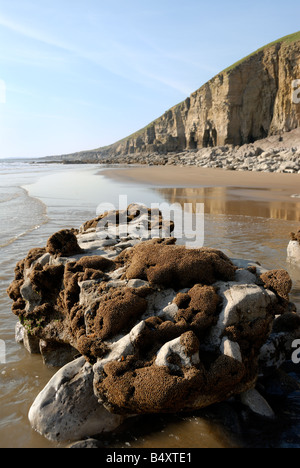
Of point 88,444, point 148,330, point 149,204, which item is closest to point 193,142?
point 149,204

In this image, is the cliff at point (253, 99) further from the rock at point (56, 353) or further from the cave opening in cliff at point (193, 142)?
the rock at point (56, 353)

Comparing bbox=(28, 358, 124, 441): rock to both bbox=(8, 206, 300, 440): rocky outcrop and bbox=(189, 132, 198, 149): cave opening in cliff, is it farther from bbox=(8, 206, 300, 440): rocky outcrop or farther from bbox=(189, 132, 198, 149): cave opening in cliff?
bbox=(189, 132, 198, 149): cave opening in cliff

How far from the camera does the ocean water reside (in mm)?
3432

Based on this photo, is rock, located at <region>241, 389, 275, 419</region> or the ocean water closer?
the ocean water

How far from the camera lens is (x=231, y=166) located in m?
37.7

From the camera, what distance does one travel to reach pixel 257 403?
3703 mm

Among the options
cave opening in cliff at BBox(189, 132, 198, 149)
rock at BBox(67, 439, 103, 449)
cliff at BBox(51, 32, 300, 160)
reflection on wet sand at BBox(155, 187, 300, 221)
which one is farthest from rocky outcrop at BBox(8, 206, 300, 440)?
cave opening in cliff at BBox(189, 132, 198, 149)

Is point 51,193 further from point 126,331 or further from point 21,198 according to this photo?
point 126,331

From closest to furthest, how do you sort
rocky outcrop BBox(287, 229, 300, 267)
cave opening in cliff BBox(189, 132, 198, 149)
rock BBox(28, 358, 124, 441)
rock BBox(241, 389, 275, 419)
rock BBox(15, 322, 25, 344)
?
rock BBox(28, 358, 124, 441) → rock BBox(241, 389, 275, 419) → rock BBox(15, 322, 25, 344) → rocky outcrop BBox(287, 229, 300, 267) → cave opening in cliff BBox(189, 132, 198, 149)

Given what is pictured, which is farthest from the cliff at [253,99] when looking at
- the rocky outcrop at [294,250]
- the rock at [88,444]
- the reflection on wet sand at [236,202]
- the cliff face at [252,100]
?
the rock at [88,444]

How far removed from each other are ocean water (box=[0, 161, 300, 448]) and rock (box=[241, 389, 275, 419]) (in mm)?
175

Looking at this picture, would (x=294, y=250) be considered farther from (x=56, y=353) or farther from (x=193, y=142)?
(x=193, y=142)

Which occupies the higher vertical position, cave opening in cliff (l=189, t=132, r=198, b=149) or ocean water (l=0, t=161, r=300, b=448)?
cave opening in cliff (l=189, t=132, r=198, b=149)

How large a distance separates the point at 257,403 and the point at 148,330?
140 cm
